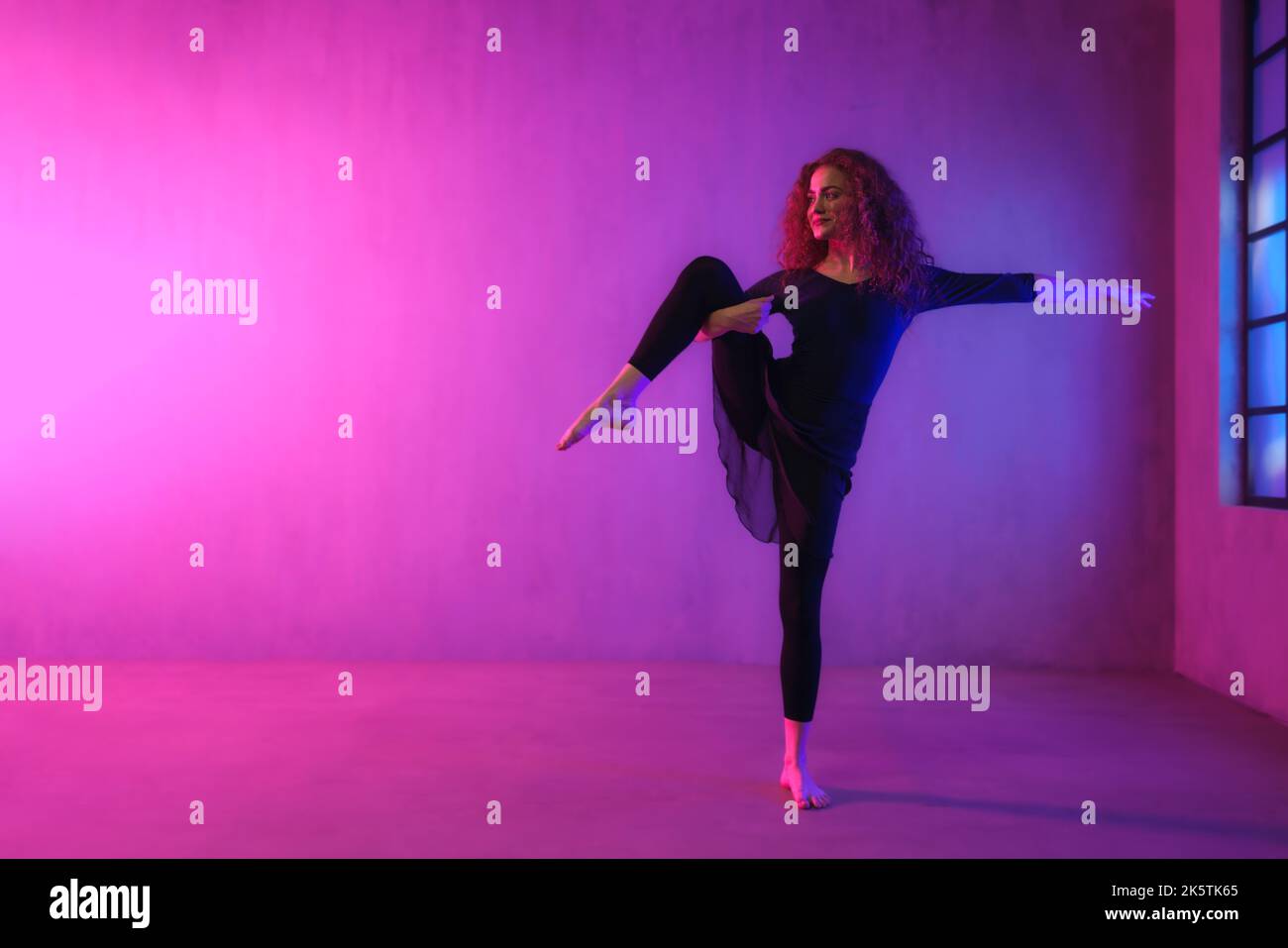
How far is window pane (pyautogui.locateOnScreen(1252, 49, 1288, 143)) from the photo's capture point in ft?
12.2

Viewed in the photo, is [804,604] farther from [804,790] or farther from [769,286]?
[769,286]

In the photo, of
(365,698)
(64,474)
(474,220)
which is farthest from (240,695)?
(474,220)

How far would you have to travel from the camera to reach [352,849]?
2.32 meters

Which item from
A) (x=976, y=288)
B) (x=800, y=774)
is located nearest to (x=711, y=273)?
(x=976, y=288)

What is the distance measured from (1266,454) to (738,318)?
7.57 feet

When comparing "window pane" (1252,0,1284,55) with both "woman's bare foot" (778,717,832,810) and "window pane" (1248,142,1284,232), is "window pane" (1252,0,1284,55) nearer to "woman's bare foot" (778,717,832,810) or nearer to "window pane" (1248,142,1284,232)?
"window pane" (1248,142,1284,232)

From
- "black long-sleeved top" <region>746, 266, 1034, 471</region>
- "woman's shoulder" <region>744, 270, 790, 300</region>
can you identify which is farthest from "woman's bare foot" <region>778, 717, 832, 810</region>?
"woman's shoulder" <region>744, 270, 790, 300</region>

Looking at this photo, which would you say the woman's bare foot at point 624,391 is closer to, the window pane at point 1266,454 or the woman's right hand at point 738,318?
the woman's right hand at point 738,318

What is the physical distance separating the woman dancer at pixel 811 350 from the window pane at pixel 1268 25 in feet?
5.70

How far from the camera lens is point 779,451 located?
2.79 metres

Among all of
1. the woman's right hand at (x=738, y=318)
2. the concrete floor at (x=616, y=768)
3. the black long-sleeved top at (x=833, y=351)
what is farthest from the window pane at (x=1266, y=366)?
the woman's right hand at (x=738, y=318)

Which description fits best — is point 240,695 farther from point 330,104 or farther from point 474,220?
point 330,104

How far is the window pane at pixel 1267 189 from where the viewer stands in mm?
3732
